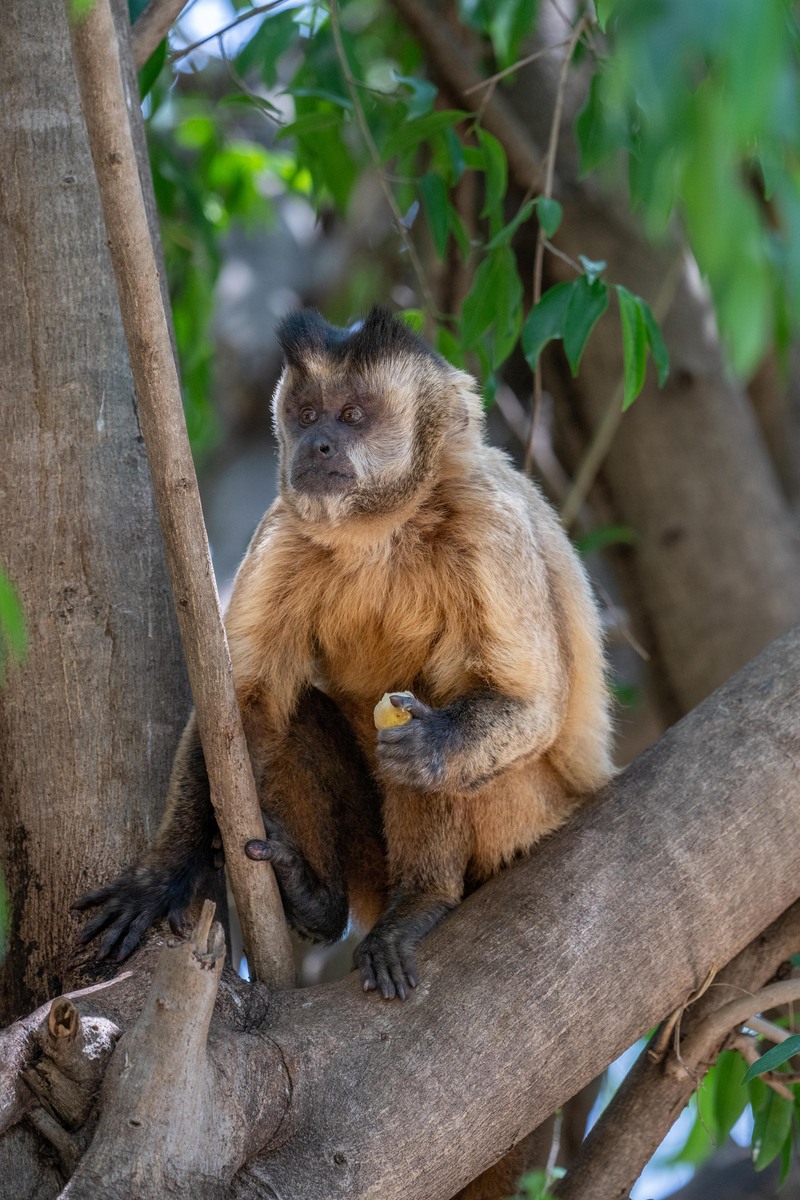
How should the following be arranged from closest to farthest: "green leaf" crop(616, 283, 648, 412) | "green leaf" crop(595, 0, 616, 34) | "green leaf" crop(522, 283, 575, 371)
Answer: "green leaf" crop(595, 0, 616, 34) < "green leaf" crop(616, 283, 648, 412) < "green leaf" crop(522, 283, 575, 371)

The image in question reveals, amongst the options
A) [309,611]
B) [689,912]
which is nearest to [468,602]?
[309,611]

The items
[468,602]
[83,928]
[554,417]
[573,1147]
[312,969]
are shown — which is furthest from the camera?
[312,969]

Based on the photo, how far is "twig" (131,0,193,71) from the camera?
3.91 metres

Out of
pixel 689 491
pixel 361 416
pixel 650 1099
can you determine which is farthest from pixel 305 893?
pixel 689 491

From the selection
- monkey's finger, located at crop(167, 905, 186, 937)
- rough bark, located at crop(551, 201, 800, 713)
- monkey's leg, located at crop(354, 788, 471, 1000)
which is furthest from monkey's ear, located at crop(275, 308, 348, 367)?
rough bark, located at crop(551, 201, 800, 713)

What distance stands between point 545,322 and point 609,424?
1993 mm

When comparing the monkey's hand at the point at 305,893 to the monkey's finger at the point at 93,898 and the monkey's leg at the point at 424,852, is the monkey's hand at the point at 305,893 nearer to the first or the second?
the monkey's leg at the point at 424,852

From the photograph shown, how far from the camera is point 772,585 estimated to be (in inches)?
223

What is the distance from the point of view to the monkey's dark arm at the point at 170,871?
3.07 meters

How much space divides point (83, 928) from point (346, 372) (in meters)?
1.82

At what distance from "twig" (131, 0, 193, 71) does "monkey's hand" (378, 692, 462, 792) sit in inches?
87.7

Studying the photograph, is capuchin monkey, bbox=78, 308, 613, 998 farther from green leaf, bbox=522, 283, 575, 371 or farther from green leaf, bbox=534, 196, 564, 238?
green leaf, bbox=534, 196, 564, 238

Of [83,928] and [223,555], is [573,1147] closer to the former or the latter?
[83,928]

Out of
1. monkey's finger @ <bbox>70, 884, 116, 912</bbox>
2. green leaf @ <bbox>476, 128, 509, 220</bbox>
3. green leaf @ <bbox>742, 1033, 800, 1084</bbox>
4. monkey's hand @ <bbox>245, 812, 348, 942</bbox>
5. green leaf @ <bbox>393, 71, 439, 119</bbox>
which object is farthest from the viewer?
green leaf @ <bbox>476, 128, 509, 220</bbox>
